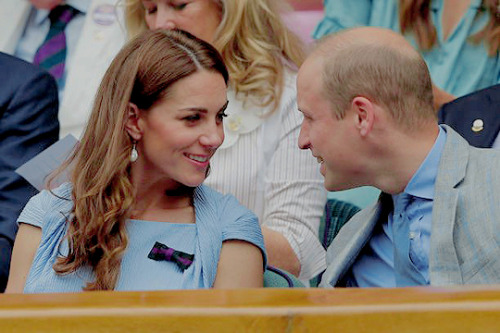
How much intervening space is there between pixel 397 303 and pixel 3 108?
2077 millimetres

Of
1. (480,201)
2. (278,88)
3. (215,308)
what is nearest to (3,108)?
(278,88)

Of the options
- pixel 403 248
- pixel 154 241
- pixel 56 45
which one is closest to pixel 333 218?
pixel 154 241

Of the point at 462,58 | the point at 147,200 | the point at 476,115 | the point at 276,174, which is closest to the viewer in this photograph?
the point at 147,200

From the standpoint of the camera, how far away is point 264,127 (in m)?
2.65

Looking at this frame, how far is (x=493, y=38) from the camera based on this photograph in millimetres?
2850

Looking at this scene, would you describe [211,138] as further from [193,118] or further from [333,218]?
[333,218]

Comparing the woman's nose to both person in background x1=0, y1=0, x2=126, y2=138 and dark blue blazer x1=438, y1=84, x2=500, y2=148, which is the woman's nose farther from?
person in background x1=0, y1=0, x2=126, y2=138

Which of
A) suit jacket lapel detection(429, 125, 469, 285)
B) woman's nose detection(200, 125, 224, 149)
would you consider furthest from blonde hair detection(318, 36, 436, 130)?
woman's nose detection(200, 125, 224, 149)

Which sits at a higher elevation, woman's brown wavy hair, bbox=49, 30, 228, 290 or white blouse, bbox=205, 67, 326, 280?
woman's brown wavy hair, bbox=49, 30, 228, 290

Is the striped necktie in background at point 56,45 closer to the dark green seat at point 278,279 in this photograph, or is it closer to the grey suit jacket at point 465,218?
the dark green seat at point 278,279

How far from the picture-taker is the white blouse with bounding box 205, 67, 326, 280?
253 cm

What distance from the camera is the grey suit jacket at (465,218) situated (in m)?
1.55

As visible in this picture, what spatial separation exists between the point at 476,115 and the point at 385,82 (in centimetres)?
65

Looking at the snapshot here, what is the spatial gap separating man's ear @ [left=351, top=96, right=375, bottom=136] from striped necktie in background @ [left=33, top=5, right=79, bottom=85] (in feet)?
5.81
